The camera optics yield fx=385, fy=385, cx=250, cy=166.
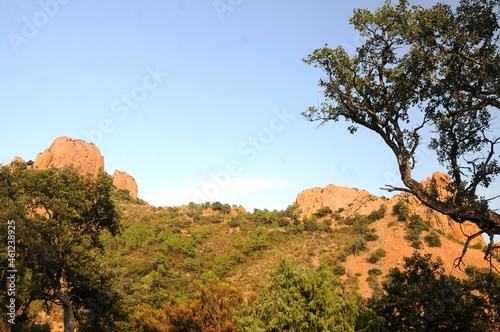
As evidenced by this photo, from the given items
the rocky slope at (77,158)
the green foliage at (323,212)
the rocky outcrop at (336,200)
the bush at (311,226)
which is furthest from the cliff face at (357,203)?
the rocky slope at (77,158)

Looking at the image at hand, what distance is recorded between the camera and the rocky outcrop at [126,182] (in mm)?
127562

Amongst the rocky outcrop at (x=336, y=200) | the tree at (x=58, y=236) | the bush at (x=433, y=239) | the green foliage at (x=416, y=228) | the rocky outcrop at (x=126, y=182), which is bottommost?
the tree at (x=58, y=236)

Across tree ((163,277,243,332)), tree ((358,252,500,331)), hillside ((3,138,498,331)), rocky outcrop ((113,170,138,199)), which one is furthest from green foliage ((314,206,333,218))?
tree ((358,252,500,331))

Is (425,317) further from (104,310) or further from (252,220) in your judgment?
(252,220)

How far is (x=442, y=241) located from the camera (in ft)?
212

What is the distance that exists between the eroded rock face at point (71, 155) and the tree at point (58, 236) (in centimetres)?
9506

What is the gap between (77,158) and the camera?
11969 cm

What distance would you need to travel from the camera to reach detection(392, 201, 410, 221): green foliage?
241 feet

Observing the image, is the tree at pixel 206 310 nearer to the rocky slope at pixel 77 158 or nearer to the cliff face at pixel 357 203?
the cliff face at pixel 357 203

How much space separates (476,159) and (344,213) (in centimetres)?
8042

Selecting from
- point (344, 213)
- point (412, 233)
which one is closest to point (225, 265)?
point (412, 233)

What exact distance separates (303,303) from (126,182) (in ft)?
420

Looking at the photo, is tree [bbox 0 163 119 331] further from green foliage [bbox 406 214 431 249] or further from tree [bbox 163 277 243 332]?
green foliage [bbox 406 214 431 249]

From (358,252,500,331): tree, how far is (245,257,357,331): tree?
4051 mm
